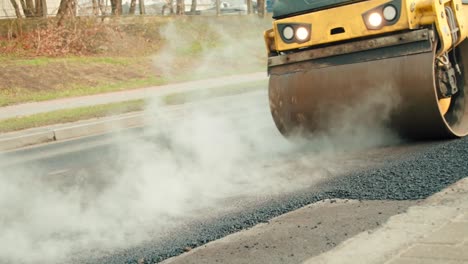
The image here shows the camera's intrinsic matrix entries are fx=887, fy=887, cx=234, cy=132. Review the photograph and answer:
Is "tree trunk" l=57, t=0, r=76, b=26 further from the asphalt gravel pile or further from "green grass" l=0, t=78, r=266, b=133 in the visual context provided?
the asphalt gravel pile

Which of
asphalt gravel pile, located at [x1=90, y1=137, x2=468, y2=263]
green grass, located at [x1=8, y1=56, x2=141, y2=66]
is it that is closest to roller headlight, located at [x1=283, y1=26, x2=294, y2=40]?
asphalt gravel pile, located at [x1=90, y1=137, x2=468, y2=263]

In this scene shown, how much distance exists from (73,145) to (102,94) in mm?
7331

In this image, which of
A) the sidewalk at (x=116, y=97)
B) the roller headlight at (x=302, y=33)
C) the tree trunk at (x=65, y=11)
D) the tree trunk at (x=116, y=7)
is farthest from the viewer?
the tree trunk at (x=116, y=7)

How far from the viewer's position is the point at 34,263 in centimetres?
571

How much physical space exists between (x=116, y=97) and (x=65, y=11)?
8492mm

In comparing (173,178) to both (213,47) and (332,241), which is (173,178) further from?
(213,47)

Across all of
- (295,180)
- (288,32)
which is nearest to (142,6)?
(288,32)

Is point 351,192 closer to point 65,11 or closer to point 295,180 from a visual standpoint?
point 295,180

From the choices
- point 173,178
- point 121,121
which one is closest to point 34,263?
point 173,178

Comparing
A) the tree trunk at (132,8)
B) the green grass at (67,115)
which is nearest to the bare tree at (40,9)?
the tree trunk at (132,8)

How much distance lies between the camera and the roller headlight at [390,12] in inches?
324

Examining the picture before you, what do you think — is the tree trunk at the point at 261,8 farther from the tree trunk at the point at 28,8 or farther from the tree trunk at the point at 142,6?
the tree trunk at the point at 28,8

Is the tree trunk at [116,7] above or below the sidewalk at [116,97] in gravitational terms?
above

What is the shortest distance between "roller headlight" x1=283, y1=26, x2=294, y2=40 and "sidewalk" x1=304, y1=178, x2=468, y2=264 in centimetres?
316
